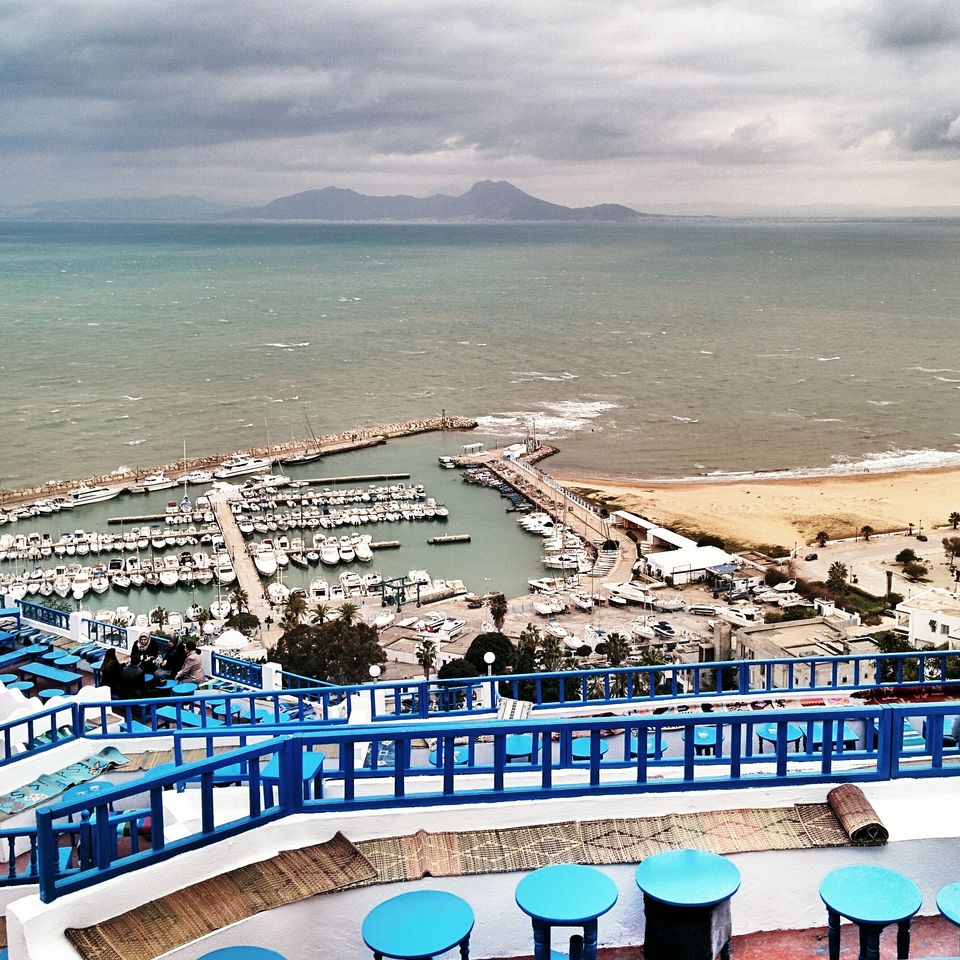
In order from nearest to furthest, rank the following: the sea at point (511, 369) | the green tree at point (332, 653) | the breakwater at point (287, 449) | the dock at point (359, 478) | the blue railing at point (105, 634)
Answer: the blue railing at point (105, 634) → the green tree at point (332, 653) → the breakwater at point (287, 449) → the dock at point (359, 478) → the sea at point (511, 369)

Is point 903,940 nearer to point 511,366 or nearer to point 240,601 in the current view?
point 240,601

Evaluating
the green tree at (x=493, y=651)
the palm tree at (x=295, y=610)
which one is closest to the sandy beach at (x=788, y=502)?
the palm tree at (x=295, y=610)

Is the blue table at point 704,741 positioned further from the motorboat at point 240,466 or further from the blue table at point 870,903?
the motorboat at point 240,466

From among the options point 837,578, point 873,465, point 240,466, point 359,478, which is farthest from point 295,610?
point 873,465

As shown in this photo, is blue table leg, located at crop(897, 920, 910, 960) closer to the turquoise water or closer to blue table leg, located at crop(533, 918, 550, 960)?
blue table leg, located at crop(533, 918, 550, 960)

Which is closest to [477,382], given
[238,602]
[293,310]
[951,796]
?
[238,602]

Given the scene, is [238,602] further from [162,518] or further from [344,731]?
[344,731]

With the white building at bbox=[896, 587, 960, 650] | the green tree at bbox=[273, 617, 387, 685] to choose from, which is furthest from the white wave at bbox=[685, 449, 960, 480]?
the green tree at bbox=[273, 617, 387, 685]
